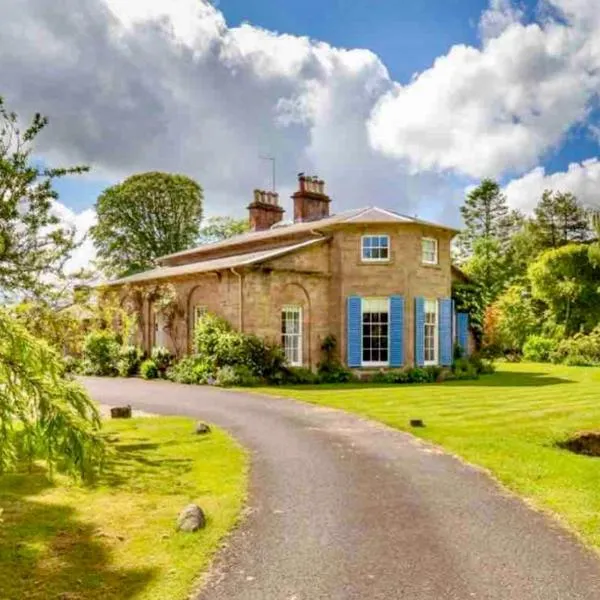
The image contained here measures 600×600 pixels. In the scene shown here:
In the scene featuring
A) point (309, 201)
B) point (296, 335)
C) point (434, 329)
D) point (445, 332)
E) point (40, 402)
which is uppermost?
point (309, 201)

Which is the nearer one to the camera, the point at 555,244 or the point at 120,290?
the point at 120,290

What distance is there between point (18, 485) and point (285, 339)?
16.3 m

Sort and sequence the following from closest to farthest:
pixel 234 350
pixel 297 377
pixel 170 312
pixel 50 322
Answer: pixel 50 322
pixel 234 350
pixel 297 377
pixel 170 312

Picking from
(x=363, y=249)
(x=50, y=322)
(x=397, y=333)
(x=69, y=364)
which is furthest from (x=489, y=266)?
(x=69, y=364)

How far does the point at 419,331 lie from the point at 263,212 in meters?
13.0

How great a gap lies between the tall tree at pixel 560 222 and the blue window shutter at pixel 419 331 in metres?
31.6

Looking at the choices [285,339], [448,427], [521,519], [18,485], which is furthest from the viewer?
[285,339]

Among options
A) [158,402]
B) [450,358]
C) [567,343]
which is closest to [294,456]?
[158,402]

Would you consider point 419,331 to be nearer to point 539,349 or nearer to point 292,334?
point 292,334

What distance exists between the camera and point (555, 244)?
175ft

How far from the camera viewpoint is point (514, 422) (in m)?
14.1

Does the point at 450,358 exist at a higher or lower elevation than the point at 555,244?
lower

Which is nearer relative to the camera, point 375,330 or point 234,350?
point 234,350

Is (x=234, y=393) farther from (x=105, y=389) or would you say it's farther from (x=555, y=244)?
(x=555, y=244)
